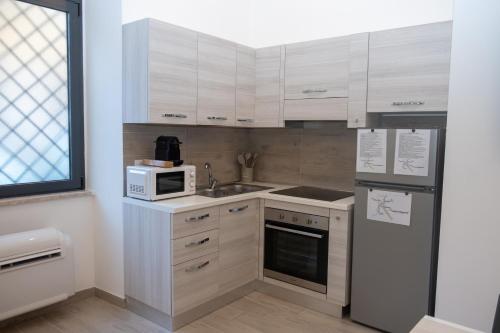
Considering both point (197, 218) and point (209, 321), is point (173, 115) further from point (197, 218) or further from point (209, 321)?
point (209, 321)

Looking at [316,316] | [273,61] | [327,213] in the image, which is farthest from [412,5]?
[316,316]

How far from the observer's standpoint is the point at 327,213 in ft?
9.42

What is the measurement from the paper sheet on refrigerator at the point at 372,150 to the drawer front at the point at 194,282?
1219 mm

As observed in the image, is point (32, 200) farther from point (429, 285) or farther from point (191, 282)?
point (429, 285)

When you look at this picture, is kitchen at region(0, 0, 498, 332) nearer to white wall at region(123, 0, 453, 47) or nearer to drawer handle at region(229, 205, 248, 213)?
drawer handle at region(229, 205, 248, 213)

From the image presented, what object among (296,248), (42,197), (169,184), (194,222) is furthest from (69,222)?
(296,248)

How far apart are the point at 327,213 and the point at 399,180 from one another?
22.5 inches

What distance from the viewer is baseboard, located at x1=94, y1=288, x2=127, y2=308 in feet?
9.73

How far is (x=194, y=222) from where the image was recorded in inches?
Result: 106

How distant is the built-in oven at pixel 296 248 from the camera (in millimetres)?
2916

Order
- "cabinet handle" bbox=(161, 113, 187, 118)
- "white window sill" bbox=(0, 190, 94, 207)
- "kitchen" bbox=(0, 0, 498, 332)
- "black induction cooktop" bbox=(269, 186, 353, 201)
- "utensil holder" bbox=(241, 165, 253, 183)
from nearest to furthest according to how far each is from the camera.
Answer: "kitchen" bbox=(0, 0, 498, 332) → "white window sill" bbox=(0, 190, 94, 207) → "cabinet handle" bbox=(161, 113, 187, 118) → "black induction cooktop" bbox=(269, 186, 353, 201) → "utensil holder" bbox=(241, 165, 253, 183)

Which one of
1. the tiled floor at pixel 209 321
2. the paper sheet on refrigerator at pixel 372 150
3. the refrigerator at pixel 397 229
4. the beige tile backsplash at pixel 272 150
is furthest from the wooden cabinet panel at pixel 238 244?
the paper sheet on refrigerator at pixel 372 150

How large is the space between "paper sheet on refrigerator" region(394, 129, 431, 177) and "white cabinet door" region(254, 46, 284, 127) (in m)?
1.11

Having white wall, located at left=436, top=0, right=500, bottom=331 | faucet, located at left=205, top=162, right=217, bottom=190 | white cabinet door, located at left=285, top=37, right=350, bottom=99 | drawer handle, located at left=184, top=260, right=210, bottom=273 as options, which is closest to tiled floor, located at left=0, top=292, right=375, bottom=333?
drawer handle, located at left=184, top=260, right=210, bottom=273
